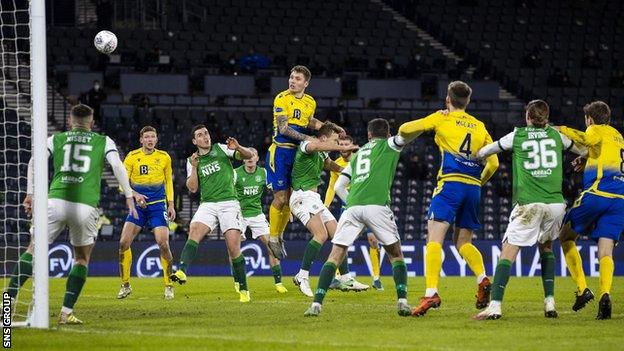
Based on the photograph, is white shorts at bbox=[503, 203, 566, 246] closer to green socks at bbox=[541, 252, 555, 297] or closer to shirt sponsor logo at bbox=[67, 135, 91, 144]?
green socks at bbox=[541, 252, 555, 297]

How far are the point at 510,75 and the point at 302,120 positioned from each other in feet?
78.0

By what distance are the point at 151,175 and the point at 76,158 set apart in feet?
20.4

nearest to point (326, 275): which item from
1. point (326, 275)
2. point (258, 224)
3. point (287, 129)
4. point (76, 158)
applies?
point (326, 275)

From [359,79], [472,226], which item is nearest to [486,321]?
[472,226]

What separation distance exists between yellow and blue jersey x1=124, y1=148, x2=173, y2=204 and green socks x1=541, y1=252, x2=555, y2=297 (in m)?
6.99

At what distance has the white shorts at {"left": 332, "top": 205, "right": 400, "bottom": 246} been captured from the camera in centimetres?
1306

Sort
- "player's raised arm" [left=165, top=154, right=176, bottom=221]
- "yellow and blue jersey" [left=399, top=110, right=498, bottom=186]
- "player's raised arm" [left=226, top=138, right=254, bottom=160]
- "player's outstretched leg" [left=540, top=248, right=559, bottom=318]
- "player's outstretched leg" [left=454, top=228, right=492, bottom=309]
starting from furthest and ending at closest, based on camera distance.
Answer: "player's raised arm" [left=165, top=154, right=176, bottom=221] → "player's raised arm" [left=226, top=138, right=254, bottom=160] → "player's outstretched leg" [left=454, top=228, right=492, bottom=309] → "player's outstretched leg" [left=540, top=248, right=559, bottom=318] → "yellow and blue jersey" [left=399, top=110, right=498, bottom=186]

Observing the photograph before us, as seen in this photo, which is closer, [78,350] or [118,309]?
[78,350]

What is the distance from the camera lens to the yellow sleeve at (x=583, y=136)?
1322 centimetres

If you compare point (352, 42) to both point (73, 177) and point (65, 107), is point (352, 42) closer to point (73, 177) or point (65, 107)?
point (65, 107)

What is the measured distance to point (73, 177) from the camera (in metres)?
12.1

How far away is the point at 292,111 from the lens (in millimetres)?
16781

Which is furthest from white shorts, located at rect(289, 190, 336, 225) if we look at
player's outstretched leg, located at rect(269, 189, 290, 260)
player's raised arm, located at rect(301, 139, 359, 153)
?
player's raised arm, located at rect(301, 139, 359, 153)

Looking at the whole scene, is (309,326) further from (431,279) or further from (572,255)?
(572,255)
